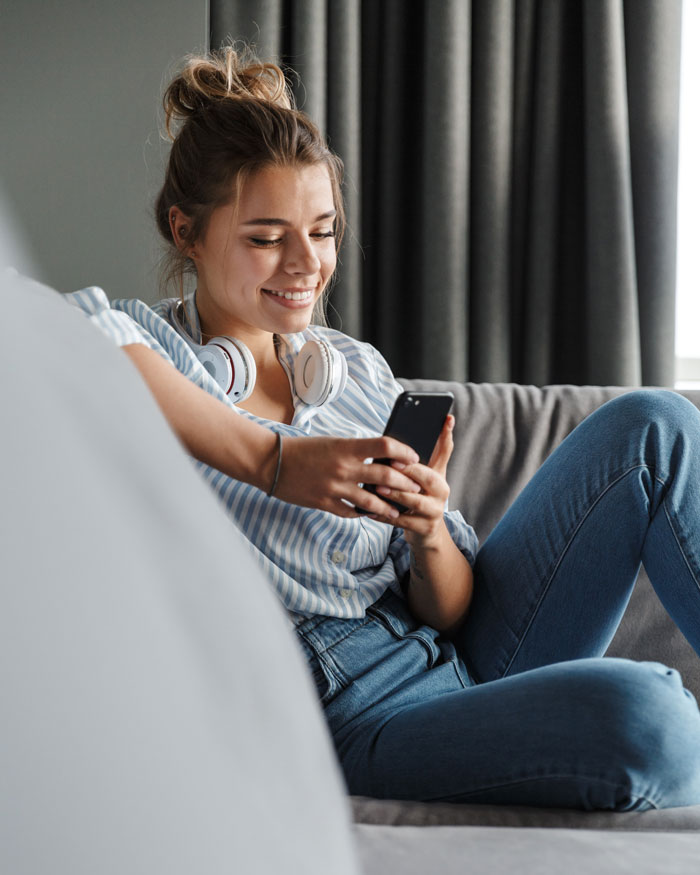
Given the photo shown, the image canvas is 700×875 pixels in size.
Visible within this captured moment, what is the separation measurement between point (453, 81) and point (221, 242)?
1139 mm

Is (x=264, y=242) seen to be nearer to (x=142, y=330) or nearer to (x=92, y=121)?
(x=142, y=330)

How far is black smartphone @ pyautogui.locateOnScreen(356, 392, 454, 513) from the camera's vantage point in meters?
0.96

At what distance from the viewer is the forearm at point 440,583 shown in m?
1.09

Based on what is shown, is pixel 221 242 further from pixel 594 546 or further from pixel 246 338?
pixel 594 546

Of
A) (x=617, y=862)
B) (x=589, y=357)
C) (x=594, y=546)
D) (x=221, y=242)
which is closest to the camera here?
(x=617, y=862)

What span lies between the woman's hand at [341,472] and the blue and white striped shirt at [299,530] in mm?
107

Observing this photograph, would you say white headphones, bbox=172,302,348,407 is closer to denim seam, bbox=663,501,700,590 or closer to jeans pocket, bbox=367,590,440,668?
jeans pocket, bbox=367,590,440,668

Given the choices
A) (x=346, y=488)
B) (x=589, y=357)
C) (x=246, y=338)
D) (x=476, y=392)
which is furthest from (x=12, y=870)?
(x=589, y=357)

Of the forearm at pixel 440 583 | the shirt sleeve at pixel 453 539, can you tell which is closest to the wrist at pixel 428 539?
the forearm at pixel 440 583

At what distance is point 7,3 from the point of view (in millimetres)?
1997

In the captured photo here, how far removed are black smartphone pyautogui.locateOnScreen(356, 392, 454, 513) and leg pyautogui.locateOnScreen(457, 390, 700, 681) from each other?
0.20 meters

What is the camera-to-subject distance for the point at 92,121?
2.01m

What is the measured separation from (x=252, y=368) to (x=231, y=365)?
0.03m

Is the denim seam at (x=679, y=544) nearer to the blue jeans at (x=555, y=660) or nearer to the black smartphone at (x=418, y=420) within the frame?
the blue jeans at (x=555, y=660)
